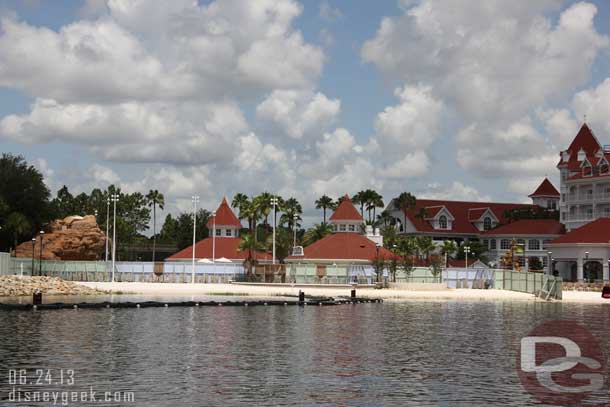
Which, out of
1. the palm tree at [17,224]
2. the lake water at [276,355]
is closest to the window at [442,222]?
the palm tree at [17,224]

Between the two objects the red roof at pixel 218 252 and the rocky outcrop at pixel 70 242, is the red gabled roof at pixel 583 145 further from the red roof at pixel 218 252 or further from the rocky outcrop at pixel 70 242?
the rocky outcrop at pixel 70 242

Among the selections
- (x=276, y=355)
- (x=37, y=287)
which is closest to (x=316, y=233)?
(x=37, y=287)

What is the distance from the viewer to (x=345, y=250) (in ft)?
340

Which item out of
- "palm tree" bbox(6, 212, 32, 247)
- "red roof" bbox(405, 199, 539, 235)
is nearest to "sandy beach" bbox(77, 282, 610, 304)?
"palm tree" bbox(6, 212, 32, 247)

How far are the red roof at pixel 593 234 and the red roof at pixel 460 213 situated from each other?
28530mm

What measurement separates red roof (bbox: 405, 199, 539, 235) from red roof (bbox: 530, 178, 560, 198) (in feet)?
18.7

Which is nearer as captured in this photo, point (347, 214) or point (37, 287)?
point (37, 287)

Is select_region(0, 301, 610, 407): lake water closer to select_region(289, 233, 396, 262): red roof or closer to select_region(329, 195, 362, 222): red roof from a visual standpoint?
select_region(289, 233, 396, 262): red roof

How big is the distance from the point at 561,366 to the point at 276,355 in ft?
35.7

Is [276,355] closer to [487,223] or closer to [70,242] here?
[70,242]

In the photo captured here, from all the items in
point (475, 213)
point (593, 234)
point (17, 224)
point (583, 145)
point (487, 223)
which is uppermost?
point (583, 145)

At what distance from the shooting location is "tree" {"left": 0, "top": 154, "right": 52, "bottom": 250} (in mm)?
105094

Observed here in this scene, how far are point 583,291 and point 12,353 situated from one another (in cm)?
7763

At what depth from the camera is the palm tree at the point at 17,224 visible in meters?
99.9
